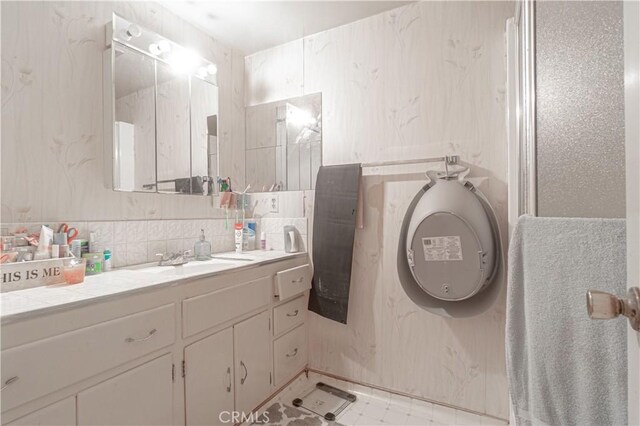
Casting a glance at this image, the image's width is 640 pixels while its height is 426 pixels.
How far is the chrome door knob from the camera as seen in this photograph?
394 millimetres

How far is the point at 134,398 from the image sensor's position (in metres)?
1.15

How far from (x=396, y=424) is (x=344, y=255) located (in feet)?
3.15

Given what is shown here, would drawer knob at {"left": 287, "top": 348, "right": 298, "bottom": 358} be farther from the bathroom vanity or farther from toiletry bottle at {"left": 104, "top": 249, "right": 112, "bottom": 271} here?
toiletry bottle at {"left": 104, "top": 249, "right": 112, "bottom": 271}

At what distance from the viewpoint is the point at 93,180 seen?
1559 mm

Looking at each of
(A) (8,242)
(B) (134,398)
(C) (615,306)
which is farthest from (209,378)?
(C) (615,306)

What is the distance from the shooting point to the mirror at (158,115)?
161 cm

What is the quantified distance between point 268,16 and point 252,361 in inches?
81.4

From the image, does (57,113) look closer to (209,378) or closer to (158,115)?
(158,115)

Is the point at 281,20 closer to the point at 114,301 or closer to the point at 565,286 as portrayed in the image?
the point at 114,301

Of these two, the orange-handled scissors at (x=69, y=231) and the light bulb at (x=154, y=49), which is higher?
the light bulb at (x=154, y=49)

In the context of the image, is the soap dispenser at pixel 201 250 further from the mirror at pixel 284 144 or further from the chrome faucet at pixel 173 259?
the mirror at pixel 284 144

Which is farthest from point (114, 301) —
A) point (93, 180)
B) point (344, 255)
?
point (344, 255)

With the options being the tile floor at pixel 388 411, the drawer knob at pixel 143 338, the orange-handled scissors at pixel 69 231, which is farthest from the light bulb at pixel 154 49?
the tile floor at pixel 388 411

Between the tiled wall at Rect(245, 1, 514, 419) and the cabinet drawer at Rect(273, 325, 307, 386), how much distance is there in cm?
9
